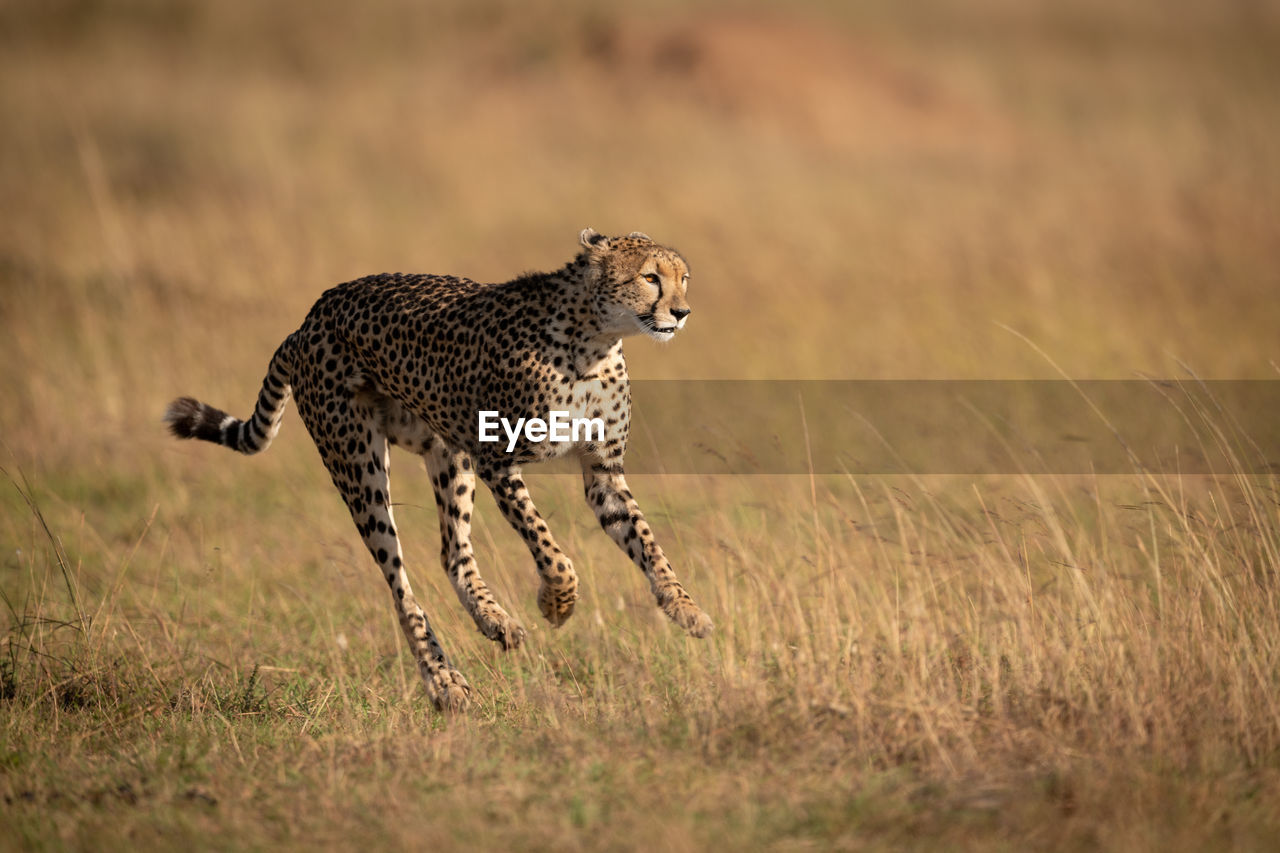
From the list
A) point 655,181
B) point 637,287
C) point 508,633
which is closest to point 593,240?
point 637,287

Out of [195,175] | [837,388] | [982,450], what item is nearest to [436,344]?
[982,450]

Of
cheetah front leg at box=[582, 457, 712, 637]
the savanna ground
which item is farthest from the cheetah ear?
the savanna ground

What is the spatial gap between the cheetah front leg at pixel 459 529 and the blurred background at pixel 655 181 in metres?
2.70

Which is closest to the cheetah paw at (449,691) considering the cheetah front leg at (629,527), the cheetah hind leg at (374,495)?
the cheetah hind leg at (374,495)

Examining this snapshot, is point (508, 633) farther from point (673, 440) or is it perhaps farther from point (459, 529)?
point (673, 440)

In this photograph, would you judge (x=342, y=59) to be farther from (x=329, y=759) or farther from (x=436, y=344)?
(x=329, y=759)

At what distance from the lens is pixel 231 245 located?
13438 mm

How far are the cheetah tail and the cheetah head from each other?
150 cm

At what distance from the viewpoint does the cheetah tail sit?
591 centimetres

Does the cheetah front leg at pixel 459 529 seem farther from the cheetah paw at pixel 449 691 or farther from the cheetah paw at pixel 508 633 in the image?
the cheetah paw at pixel 449 691

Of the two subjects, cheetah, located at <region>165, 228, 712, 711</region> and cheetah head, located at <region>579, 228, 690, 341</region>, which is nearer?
cheetah head, located at <region>579, 228, 690, 341</region>

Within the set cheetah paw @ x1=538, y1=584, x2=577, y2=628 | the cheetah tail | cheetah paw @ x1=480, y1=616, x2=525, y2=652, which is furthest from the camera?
the cheetah tail

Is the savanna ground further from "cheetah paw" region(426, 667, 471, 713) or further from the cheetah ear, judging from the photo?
the cheetah ear

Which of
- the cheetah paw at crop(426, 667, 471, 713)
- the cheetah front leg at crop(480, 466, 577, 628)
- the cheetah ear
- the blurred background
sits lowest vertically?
the cheetah paw at crop(426, 667, 471, 713)
